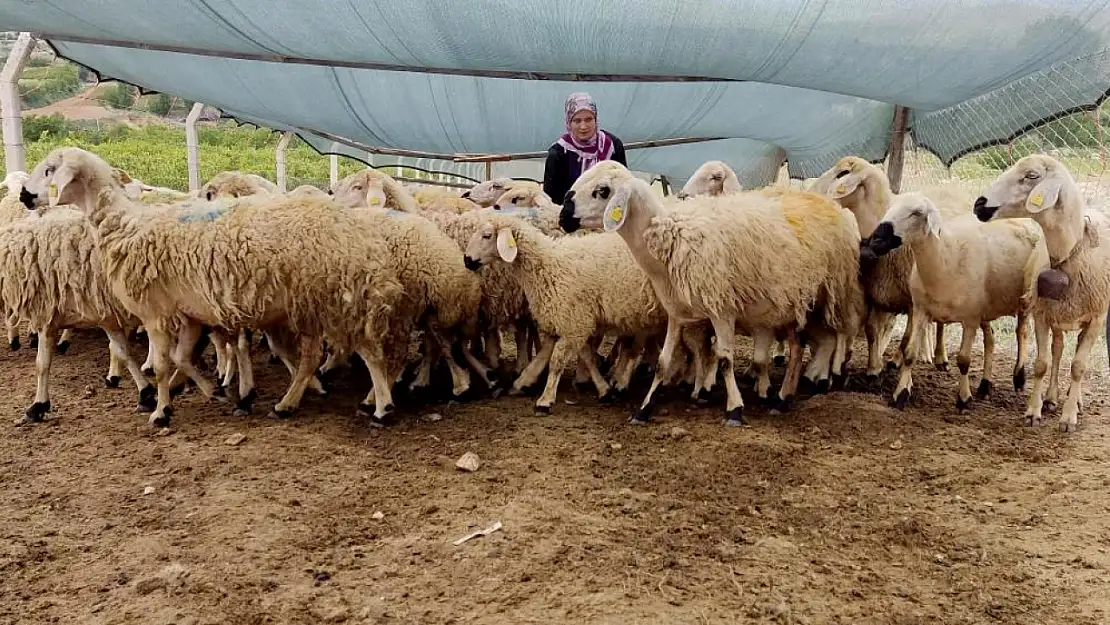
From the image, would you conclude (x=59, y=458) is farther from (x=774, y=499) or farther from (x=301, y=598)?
(x=774, y=499)

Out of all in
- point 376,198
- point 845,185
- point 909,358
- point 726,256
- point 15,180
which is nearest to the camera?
point 726,256

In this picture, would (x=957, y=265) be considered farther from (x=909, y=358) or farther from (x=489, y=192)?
(x=489, y=192)

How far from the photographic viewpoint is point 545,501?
12.4 feet

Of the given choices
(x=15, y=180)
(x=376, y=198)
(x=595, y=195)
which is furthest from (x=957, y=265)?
(x=15, y=180)

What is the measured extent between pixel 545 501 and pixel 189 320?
2.73 meters

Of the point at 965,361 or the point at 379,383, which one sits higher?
the point at 965,361

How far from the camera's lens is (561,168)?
255 inches

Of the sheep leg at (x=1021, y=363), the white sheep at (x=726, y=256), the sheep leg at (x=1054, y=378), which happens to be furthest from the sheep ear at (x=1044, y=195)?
the sheep leg at (x=1021, y=363)

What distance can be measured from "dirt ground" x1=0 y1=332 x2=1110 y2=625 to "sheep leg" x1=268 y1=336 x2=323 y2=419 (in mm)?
140

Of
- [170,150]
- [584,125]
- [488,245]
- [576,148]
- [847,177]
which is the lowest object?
[488,245]

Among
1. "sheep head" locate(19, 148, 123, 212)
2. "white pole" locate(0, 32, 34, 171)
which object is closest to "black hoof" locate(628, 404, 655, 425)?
"sheep head" locate(19, 148, 123, 212)

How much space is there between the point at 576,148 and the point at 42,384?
4.15 metres

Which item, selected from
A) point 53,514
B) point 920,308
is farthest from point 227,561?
point 920,308

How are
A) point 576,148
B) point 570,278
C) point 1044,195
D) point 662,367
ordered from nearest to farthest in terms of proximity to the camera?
1. point 1044,195
2. point 662,367
3. point 570,278
4. point 576,148
